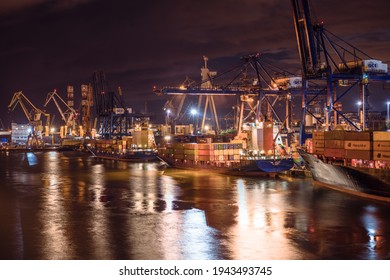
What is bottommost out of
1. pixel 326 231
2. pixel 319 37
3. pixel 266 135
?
pixel 326 231

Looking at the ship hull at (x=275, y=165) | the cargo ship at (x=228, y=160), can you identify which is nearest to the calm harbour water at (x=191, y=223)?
the ship hull at (x=275, y=165)

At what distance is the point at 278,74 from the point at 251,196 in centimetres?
6190

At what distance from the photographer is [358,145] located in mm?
37031

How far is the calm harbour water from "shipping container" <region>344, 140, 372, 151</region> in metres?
4.10

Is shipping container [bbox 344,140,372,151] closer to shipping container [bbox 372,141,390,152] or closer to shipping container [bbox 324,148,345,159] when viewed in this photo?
shipping container [bbox 372,141,390,152]

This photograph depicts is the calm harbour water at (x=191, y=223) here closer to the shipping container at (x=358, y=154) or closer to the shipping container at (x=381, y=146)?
the shipping container at (x=358, y=154)

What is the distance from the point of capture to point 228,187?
144ft

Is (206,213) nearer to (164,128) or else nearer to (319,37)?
(319,37)

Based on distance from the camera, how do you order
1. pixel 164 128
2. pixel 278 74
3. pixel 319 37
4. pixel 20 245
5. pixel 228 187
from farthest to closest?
pixel 164 128 → pixel 278 74 → pixel 319 37 → pixel 228 187 → pixel 20 245

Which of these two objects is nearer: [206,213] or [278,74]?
[206,213]

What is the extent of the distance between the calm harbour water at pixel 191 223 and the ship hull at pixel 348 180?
4.10ft

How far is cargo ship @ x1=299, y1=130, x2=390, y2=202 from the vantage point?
34438 millimetres

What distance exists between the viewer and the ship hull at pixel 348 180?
34.9 m

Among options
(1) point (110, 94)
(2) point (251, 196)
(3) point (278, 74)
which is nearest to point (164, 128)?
(1) point (110, 94)
